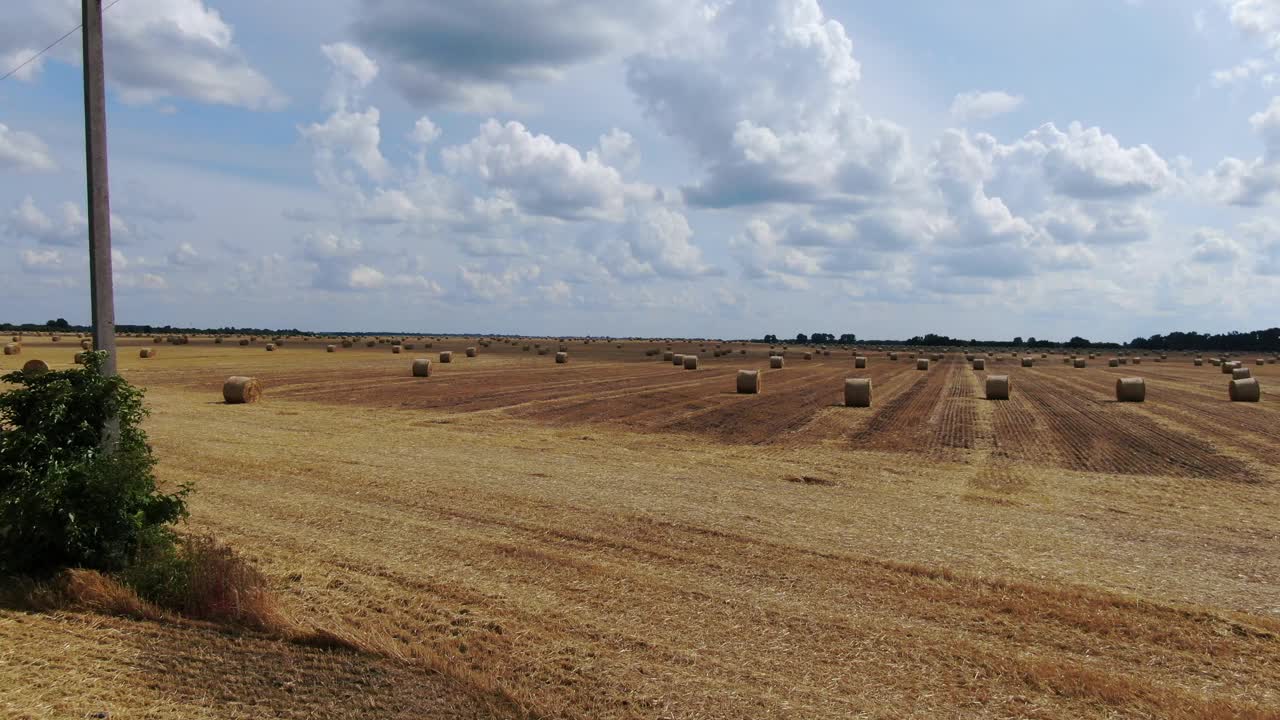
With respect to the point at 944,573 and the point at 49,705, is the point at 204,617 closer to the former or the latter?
the point at 49,705

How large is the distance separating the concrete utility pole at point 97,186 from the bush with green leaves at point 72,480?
400mm

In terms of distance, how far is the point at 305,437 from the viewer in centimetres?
1967

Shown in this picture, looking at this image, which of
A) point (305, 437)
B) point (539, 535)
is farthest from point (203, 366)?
point (539, 535)

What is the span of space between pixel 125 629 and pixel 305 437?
12.9 m

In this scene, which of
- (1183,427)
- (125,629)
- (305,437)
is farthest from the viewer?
(1183,427)

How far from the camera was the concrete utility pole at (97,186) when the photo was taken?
8.90m

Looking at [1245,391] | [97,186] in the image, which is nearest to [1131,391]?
[1245,391]

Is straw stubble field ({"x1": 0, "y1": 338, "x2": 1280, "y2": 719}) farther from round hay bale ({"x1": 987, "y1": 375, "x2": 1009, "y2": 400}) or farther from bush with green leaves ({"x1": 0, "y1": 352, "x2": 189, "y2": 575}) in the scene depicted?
round hay bale ({"x1": 987, "y1": 375, "x2": 1009, "y2": 400})

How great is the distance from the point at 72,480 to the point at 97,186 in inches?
123

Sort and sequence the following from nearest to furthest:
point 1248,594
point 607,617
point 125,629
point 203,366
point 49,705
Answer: point 49,705 < point 125,629 < point 607,617 < point 1248,594 < point 203,366

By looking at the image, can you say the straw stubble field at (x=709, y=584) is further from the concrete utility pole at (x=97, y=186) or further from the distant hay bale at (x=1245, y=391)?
the distant hay bale at (x=1245, y=391)

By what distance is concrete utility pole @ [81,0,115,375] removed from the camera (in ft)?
29.2

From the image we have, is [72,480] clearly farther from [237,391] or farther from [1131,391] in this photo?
[1131,391]

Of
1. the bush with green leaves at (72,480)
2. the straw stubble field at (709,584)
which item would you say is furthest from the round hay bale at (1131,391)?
the bush with green leaves at (72,480)
